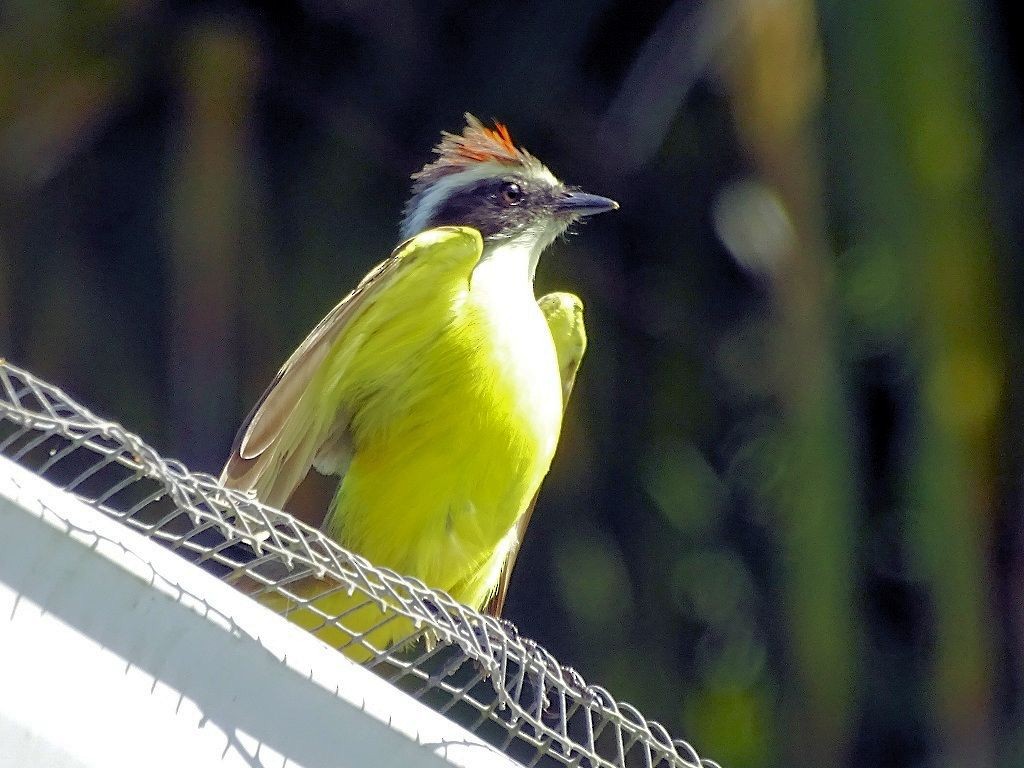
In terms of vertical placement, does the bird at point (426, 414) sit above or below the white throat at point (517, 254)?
below

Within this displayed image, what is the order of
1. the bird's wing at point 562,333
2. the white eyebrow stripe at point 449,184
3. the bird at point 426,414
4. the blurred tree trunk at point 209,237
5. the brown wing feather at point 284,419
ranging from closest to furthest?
the brown wing feather at point 284,419 → the bird at point 426,414 → the bird's wing at point 562,333 → the white eyebrow stripe at point 449,184 → the blurred tree trunk at point 209,237

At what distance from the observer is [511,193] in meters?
3.83

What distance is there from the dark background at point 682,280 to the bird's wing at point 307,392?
180cm

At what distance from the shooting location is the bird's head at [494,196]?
3770 millimetres

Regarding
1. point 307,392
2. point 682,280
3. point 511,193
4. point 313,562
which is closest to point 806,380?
point 682,280

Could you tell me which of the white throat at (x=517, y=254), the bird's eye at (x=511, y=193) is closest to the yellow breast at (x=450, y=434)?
the white throat at (x=517, y=254)

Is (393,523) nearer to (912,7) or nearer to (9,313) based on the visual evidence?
(912,7)

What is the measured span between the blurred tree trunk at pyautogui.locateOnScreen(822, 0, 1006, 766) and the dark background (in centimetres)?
1

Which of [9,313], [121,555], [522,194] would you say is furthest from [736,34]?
[121,555]

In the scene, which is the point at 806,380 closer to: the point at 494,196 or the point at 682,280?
the point at 682,280

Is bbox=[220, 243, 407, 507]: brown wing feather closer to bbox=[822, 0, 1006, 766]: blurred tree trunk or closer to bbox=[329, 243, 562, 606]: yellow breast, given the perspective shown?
bbox=[329, 243, 562, 606]: yellow breast

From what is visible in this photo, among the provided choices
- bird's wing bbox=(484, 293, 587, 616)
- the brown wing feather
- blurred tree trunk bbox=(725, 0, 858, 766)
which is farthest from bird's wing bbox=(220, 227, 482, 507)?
blurred tree trunk bbox=(725, 0, 858, 766)

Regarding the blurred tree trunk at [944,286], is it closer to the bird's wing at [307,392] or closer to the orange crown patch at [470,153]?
the orange crown patch at [470,153]

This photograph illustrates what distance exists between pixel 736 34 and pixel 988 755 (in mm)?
2227
